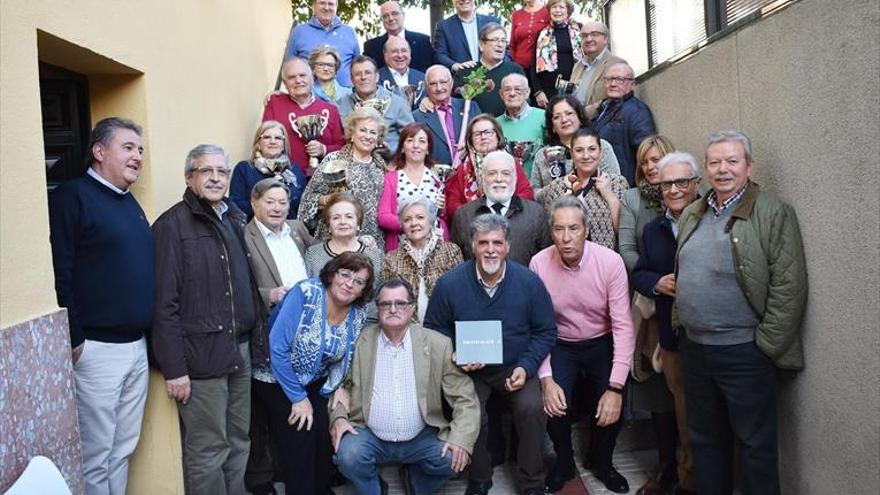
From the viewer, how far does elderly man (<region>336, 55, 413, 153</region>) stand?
608cm

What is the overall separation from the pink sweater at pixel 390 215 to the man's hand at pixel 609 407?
1.52m

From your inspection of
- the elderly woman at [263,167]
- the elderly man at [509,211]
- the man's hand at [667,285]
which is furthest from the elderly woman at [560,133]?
the elderly woman at [263,167]

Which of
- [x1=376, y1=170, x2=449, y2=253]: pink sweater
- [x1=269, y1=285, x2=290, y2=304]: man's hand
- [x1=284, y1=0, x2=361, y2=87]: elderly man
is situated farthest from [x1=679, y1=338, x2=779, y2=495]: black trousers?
[x1=284, y1=0, x2=361, y2=87]: elderly man

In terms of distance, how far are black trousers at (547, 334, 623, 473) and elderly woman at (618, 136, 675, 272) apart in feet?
1.81

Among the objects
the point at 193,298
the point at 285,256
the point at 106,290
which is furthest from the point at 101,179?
the point at 285,256

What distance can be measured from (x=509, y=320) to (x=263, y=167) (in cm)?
210

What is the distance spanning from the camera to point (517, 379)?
4289 millimetres

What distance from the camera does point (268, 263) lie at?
14.6 feet

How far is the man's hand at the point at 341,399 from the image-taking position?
4270mm

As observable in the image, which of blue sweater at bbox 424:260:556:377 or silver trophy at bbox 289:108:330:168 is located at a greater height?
→ silver trophy at bbox 289:108:330:168

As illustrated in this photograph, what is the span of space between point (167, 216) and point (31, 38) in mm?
1137

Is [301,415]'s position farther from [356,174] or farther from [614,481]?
[614,481]

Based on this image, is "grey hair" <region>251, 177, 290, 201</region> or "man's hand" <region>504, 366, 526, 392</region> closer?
"man's hand" <region>504, 366, 526, 392</region>

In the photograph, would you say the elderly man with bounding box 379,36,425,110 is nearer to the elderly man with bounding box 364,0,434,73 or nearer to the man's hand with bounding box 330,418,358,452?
the elderly man with bounding box 364,0,434,73
